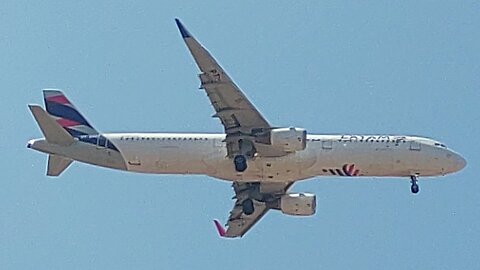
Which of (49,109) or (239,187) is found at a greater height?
(49,109)

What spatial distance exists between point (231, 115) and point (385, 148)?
33.2 feet

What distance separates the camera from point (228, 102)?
6994 cm

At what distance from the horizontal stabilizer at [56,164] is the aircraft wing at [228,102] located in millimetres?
10791

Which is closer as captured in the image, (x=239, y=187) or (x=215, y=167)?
(x=215, y=167)

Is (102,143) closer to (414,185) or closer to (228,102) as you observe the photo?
(228,102)

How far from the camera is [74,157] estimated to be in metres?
74.8

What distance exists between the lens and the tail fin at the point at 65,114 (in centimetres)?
7831

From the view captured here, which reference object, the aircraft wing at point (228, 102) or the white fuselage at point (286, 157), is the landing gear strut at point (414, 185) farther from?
the aircraft wing at point (228, 102)

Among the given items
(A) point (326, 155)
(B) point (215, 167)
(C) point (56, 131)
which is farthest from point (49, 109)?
(A) point (326, 155)

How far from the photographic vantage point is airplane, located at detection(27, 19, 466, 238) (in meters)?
71.2

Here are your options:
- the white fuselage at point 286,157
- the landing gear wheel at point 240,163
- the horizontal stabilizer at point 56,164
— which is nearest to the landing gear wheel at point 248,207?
the white fuselage at point 286,157

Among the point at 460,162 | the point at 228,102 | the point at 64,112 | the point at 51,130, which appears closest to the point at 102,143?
the point at 51,130

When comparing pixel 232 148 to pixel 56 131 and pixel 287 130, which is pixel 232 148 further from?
pixel 56 131

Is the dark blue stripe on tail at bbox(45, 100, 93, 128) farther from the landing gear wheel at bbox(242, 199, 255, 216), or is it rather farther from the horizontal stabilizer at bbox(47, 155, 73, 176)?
the landing gear wheel at bbox(242, 199, 255, 216)
